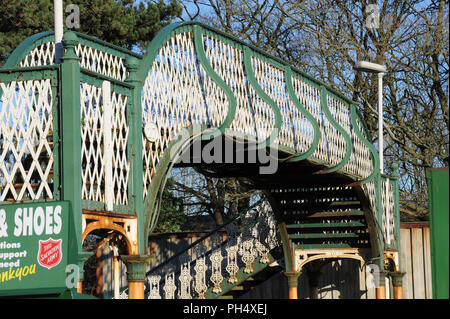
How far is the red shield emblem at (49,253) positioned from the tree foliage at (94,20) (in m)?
17.8

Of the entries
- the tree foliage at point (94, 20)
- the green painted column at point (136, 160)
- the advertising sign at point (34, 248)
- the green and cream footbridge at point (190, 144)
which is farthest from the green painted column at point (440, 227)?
the tree foliage at point (94, 20)

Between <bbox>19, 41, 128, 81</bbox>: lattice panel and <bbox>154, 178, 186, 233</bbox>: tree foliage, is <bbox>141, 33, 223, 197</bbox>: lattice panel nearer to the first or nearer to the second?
<bbox>19, 41, 128, 81</bbox>: lattice panel

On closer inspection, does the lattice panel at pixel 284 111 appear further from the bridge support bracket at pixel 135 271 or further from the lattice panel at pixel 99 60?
the bridge support bracket at pixel 135 271

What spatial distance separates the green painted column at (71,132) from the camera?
1059 centimetres

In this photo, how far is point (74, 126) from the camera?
1073cm

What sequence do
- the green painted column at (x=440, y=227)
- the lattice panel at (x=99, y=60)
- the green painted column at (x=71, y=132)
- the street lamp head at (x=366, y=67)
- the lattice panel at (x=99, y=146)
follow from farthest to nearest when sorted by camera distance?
the street lamp head at (x=366, y=67) < the lattice panel at (x=99, y=60) < the lattice panel at (x=99, y=146) < the green painted column at (x=71, y=132) < the green painted column at (x=440, y=227)

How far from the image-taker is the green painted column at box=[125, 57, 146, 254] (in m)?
12.1

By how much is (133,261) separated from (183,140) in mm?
2315

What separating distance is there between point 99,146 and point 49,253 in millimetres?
1786

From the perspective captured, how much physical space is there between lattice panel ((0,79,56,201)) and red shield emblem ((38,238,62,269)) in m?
0.69

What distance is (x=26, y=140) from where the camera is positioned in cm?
1101

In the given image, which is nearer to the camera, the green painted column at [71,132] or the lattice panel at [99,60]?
the green painted column at [71,132]

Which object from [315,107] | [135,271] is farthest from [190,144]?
[315,107]

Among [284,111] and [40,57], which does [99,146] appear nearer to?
[40,57]
